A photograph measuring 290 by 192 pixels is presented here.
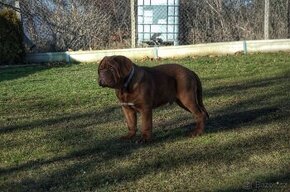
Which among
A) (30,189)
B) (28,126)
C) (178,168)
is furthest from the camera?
(28,126)

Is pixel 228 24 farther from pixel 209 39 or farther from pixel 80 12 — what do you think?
pixel 80 12

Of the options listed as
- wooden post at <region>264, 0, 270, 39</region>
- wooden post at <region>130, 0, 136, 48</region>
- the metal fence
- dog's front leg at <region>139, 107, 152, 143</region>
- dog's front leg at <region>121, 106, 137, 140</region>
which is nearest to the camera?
dog's front leg at <region>139, 107, 152, 143</region>

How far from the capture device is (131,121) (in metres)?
6.05

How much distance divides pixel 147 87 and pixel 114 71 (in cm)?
45

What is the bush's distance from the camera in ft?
50.2

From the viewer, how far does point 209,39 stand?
15969mm

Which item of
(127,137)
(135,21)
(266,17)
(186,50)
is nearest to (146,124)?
(127,137)

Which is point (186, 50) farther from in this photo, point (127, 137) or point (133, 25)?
point (127, 137)

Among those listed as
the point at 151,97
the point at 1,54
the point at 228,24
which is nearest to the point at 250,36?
the point at 228,24

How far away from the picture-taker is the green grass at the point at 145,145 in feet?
15.2

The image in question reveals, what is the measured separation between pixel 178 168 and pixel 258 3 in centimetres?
1195

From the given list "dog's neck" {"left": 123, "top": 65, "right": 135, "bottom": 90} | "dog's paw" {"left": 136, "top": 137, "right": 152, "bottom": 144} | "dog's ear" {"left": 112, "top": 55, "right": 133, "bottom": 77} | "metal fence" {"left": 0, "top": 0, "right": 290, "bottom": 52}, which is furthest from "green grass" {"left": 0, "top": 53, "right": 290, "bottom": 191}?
"metal fence" {"left": 0, "top": 0, "right": 290, "bottom": 52}

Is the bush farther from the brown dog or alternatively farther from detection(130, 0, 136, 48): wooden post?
the brown dog

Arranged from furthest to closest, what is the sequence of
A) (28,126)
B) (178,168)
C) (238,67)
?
(238,67), (28,126), (178,168)
